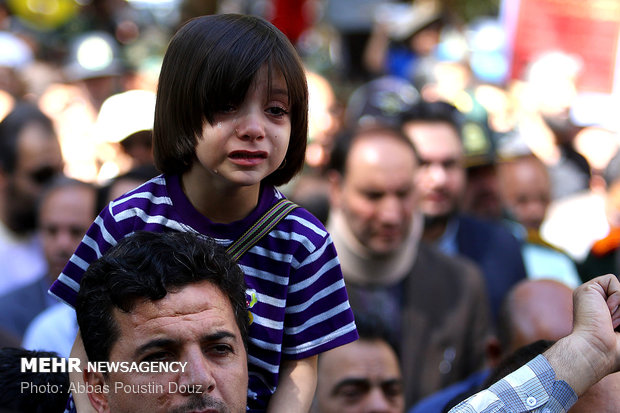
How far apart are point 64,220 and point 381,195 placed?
1.80 m

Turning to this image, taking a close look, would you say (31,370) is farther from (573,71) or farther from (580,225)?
(573,71)

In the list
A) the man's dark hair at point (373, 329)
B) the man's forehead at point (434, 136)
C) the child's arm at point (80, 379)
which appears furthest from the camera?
the man's forehead at point (434, 136)

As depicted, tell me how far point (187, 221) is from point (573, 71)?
858 centimetres

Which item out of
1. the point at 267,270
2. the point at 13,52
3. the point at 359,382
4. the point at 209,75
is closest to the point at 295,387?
the point at 267,270

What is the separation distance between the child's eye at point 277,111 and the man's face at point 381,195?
2909 mm

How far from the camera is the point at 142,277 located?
2.80 m

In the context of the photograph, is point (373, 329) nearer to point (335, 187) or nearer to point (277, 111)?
point (335, 187)

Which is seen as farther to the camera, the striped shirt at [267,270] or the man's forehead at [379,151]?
the man's forehead at [379,151]

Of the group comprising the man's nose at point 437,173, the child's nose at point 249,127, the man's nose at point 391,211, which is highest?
the child's nose at point 249,127

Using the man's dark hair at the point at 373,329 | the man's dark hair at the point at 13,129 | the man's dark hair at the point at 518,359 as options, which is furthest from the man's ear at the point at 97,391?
the man's dark hair at the point at 13,129

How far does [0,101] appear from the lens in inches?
322

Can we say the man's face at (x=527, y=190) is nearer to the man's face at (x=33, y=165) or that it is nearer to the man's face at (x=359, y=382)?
the man's face at (x=359, y=382)

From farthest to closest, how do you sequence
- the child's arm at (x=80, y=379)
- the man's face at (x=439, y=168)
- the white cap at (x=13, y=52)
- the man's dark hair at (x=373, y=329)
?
1. the white cap at (x=13, y=52)
2. the man's face at (x=439, y=168)
3. the man's dark hair at (x=373, y=329)
4. the child's arm at (x=80, y=379)

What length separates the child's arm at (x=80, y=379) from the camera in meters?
2.89
